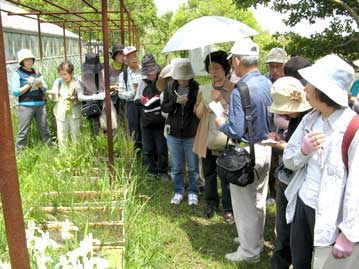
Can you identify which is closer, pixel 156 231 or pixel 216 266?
pixel 216 266

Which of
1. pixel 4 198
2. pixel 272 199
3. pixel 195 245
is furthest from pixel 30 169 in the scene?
pixel 4 198

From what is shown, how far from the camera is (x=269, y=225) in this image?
4.10 m

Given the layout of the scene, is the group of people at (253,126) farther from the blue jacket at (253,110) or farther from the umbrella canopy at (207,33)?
the umbrella canopy at (207,33)

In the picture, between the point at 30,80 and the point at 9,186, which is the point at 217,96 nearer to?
the point at 9,186

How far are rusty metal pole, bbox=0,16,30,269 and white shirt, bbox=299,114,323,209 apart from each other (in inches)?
56.3

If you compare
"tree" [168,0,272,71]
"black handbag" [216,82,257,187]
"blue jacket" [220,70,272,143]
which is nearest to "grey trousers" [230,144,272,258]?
"black handbag" [216,82,257,187]

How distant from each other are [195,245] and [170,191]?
1.36m

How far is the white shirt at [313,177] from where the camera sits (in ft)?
6.98

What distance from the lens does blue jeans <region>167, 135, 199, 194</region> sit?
4469 mm

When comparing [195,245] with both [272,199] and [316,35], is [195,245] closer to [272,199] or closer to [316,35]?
[272,199]

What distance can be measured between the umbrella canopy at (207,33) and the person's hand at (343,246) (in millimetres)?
2082

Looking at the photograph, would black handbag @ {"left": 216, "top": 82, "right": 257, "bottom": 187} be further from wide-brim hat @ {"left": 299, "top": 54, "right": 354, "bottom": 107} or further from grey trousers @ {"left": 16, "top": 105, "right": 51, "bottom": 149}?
grey trousers @ {"left": 16, "top": 105, "right": 51, "bottom": 149}

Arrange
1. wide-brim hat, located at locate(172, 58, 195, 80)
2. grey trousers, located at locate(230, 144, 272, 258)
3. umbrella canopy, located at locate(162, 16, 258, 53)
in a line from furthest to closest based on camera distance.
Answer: wide-brim hat, located at locate(172, 58, 195, 80)
umbrella canopy, located at locate(162, 16, 258, 53)
grey trousers, located at locate(230, 144, 272, 258)

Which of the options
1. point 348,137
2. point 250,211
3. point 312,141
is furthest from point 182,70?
point 348,137
